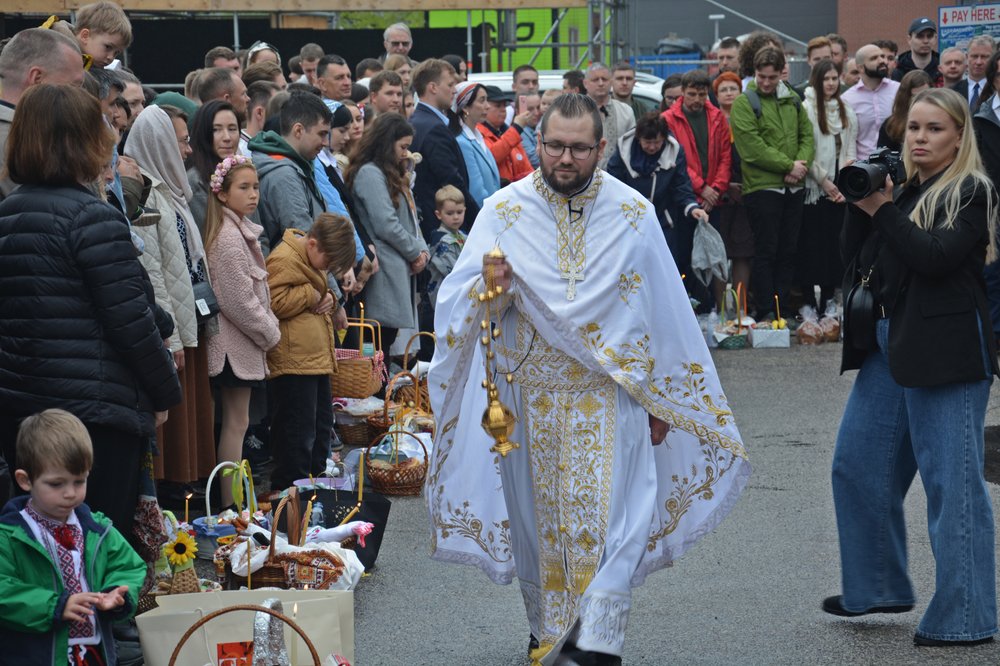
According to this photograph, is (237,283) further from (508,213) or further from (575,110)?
(575,110)

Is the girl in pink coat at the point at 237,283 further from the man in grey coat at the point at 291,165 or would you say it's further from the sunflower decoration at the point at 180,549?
the sunflower decoration at the point at 180,549

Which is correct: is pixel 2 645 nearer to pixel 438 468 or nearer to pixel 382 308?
pixel 438 468

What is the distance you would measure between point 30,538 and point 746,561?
358 cm

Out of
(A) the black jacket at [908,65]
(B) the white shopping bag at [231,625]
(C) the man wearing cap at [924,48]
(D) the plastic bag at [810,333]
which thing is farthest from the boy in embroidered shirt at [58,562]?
(A) the black jacket at [908,65]

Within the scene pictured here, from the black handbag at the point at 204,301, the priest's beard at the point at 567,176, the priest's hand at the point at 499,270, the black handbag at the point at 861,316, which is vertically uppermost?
the priest's beard at the point at 567,176

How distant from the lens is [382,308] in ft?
32.0

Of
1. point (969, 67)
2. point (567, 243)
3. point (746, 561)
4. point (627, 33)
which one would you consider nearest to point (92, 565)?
point (567, 243)

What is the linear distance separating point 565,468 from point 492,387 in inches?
14.9

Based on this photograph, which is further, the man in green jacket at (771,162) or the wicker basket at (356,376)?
the man in green jacket at (771,162)

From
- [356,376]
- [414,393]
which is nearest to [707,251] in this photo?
[414,393]

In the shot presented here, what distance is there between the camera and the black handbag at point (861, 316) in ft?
18.2

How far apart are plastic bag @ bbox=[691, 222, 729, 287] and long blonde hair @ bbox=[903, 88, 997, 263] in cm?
738

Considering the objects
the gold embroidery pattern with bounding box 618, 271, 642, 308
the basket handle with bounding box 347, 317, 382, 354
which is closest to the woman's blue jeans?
the gold embroidery pattern with bounding box 618, 271, 642, 308

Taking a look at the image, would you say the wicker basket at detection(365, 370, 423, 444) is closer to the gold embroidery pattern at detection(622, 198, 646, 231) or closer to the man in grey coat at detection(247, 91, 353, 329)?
the man in grey coat at detection(247, 91, 353, 329)
